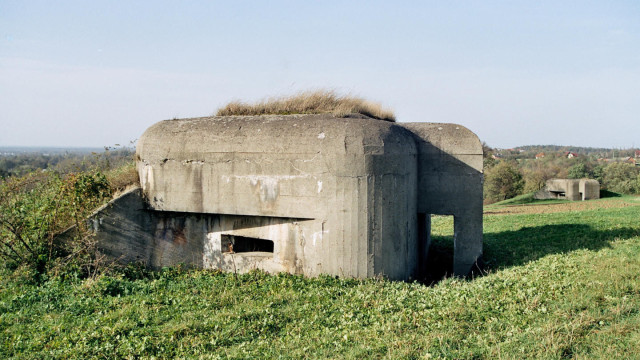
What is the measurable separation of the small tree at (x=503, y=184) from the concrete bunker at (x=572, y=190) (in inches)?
250

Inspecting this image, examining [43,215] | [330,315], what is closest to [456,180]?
[330,315]

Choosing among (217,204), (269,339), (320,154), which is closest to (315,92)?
(320,154)

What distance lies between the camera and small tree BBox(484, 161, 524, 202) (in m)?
33.4

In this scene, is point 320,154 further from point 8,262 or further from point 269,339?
point 8,262

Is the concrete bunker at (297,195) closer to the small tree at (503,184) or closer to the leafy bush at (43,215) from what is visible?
the leafy bush at (43,215)

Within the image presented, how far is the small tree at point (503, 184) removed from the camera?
110 feet

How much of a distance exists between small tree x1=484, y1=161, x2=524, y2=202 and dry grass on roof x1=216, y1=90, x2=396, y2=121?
28.3 metres

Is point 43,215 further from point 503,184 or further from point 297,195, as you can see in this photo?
point 503,184

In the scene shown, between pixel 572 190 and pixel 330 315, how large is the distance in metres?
23.8

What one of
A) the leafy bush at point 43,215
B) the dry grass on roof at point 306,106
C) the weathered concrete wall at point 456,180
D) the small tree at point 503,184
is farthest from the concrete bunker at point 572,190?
the leafy bush at point 43,215

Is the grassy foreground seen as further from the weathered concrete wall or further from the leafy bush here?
the weathered concrete wall

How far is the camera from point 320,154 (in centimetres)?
646

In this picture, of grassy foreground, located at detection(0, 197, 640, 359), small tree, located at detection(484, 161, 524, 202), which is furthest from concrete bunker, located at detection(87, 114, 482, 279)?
small tree, located at detection(484, 161, 524, 202)

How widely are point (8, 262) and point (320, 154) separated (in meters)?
5.13
